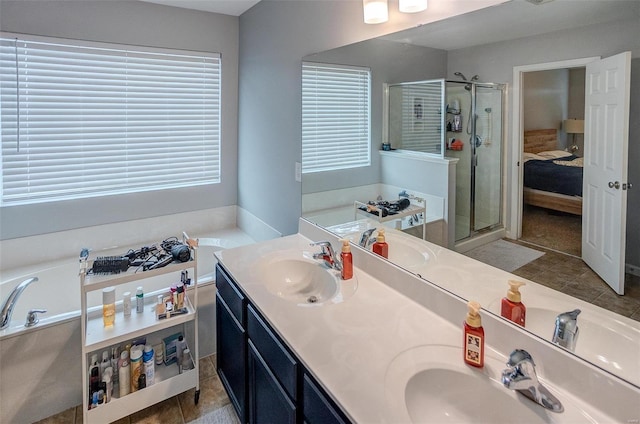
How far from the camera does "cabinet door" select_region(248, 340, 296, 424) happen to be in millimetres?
1213

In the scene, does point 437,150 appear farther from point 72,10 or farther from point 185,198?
point 72,10

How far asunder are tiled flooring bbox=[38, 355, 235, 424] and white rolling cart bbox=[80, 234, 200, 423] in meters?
0.07

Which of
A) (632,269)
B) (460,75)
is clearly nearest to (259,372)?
(632,269)

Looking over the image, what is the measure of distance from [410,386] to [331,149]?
146cm

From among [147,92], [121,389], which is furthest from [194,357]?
[147,92]

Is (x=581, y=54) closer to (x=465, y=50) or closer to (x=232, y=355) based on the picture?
(x=465, y=50)

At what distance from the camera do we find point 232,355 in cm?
175

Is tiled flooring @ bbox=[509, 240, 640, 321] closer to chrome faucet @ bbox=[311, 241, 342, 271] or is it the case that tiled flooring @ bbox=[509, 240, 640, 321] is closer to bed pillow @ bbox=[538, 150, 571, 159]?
bed pillow @ bbox=[538, 150, 571, 159]

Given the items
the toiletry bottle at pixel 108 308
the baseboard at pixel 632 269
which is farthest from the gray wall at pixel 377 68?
the toiletry bottle at pixel 108 308

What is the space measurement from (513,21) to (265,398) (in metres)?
1.59

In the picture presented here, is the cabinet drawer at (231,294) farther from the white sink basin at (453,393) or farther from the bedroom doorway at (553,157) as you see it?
the bedroom doorway at (553,157)

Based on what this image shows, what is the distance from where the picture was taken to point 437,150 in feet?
4.85

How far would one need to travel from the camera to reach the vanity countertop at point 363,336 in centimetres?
92

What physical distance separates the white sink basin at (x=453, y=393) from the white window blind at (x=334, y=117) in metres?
1.11
